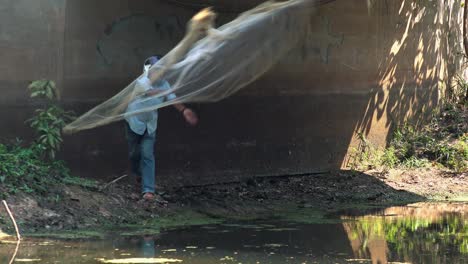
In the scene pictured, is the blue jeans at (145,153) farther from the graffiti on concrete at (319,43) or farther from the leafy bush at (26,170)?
the graffiti on concrete at (319,43)

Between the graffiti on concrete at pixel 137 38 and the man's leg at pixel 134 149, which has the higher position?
the graffiti on concrete at pixel 137 38

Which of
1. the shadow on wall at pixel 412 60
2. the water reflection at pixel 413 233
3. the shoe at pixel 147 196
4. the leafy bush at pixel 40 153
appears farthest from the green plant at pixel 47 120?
the shadow on wall at pixel 412 60

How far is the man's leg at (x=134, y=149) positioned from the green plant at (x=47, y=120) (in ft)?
2.59

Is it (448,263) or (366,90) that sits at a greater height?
(366,90)

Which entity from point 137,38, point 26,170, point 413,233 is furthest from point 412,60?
point 26,170

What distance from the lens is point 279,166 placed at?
13.0 metres

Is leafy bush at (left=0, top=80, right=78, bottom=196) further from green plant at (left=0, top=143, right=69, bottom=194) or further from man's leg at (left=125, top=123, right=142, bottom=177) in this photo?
man's leg at (left=125, top=123, right=142, bottom=177)

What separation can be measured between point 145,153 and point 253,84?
8.88 feet

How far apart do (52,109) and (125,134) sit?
116 cm

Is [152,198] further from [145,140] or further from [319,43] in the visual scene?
[319,43]

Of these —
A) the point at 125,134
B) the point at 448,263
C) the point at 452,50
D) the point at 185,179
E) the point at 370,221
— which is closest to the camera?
the point at 448,263

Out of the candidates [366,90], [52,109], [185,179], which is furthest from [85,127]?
[366,90]

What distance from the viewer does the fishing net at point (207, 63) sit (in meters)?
9.48

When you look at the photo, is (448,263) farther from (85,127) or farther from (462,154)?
(462,154)
